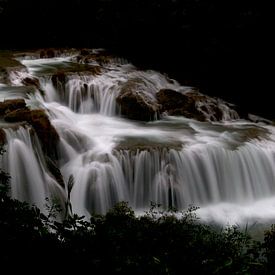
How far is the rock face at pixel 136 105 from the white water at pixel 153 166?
42 centimetres

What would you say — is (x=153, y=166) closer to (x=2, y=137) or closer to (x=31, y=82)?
(x=2, y=137)

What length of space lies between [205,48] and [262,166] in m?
7.87

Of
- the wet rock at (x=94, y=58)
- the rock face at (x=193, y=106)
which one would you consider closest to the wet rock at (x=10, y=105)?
the rock face at (x=193, y=106)

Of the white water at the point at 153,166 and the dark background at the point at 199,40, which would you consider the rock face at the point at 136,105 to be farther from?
the dark background at the point at 199,40

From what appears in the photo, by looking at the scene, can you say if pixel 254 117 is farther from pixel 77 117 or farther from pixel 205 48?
pixel 77 117

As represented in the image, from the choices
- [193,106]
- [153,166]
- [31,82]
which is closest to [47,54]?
[31,82]

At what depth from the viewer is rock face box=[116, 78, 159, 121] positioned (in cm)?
1368

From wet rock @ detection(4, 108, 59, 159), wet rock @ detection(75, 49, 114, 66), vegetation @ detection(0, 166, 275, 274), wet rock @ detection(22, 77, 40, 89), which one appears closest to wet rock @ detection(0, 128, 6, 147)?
wet rock @ detection(4, 108, 59, 159)

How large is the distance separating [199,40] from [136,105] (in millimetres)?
5695

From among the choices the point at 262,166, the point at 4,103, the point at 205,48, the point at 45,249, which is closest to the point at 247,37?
the point at 205,48

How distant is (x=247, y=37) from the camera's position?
1639 cm

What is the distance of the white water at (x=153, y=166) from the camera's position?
8865 mm

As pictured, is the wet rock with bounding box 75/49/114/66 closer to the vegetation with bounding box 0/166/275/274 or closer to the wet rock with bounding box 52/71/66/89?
the wet rock with bounding box 52/71/66/89

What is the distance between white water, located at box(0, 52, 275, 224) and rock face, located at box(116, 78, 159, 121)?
0.42m
